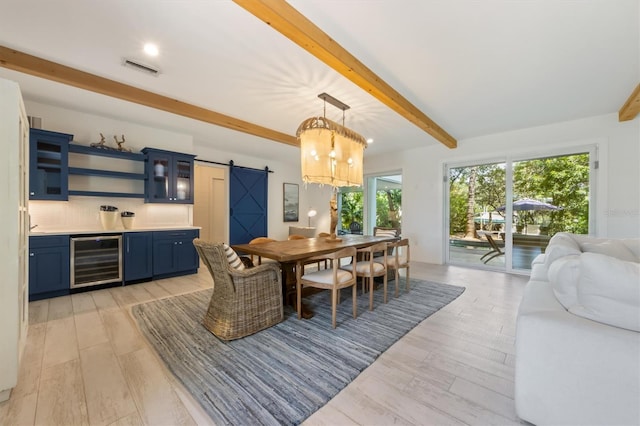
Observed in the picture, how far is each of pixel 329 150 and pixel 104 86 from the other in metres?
2.61

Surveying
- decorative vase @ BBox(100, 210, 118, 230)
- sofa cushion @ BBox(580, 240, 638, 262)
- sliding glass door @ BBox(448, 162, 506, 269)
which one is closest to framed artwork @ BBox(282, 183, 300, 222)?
decorative vase @ BBox(100, 210, 118, 230)

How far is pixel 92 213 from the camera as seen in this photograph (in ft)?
12.4

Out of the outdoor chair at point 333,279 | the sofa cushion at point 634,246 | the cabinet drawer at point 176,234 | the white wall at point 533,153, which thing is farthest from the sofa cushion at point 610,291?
the cabinet drawer at point 176,234

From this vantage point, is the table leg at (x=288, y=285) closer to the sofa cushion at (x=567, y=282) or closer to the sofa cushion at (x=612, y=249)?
the sofa cushion at (x=567, y=282)

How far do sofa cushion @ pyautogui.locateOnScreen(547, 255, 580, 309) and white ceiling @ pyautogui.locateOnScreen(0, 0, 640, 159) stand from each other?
1812mm

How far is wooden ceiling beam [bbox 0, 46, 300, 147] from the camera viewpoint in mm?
2309

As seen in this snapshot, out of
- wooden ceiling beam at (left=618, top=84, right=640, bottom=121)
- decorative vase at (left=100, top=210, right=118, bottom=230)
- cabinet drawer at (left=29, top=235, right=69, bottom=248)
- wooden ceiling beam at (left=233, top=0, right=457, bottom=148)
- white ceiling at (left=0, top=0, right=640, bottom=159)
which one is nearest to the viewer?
wooden ceiling beam at (left=233, top=0, right=457, bottom=148)

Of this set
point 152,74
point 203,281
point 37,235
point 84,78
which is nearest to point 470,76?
point 152,74

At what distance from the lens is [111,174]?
3.77 meters

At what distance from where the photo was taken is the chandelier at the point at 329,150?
9.96 ft

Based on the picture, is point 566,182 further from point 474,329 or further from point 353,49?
point 353,49

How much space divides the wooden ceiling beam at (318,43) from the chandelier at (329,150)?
2.02 feet

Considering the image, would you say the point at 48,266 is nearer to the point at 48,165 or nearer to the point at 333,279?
the point at 48,165

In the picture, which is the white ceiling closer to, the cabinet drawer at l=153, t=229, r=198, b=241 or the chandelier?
the chandelier
